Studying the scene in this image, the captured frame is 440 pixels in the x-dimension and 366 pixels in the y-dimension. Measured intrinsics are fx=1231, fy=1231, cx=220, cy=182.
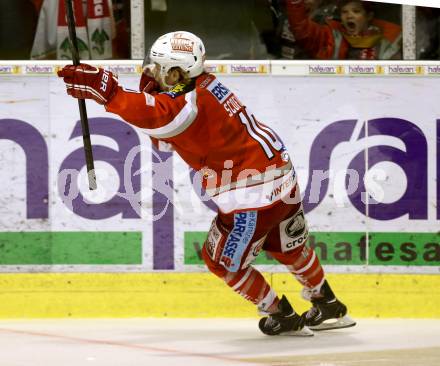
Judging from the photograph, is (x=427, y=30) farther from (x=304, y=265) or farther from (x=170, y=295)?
(x=170, y=295)

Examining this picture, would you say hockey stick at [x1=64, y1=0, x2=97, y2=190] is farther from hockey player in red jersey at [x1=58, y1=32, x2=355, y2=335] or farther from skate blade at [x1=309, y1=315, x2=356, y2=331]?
skate blade at [x1=309, y1=315, x2=356, y2=331]

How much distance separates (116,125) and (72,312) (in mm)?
985

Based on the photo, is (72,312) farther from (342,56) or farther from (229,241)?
(342,56)

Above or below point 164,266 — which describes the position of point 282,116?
above

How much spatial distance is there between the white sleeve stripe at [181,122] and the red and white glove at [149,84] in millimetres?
332

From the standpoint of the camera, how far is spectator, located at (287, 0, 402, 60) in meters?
6.43

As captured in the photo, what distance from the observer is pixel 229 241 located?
17.9 feet

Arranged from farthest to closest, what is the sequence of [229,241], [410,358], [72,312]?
[72,312], [229,241], [410,358]

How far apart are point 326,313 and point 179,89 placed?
131 cm

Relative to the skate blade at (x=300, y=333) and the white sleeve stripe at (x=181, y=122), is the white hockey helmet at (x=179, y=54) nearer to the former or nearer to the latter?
the white sleeve stripe at (x=181, y=122)

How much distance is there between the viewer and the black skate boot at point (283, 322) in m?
5.64

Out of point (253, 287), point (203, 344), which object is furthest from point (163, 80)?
point (203, 344)

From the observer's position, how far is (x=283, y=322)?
5.63 metres

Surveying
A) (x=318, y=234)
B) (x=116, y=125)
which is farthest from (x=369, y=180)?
(x=116, y=125)
